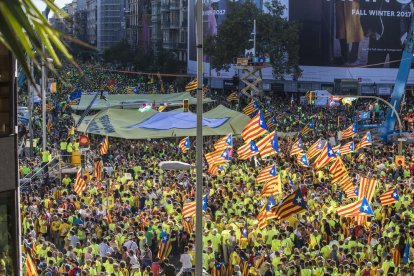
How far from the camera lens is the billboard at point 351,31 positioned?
74750 mm

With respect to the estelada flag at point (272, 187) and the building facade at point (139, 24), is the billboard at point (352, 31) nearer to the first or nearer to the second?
the building facade at point (139, 24)

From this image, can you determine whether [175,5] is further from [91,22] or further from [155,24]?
[91,22]

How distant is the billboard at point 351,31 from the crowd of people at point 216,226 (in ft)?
147

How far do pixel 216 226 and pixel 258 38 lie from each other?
49651 mm

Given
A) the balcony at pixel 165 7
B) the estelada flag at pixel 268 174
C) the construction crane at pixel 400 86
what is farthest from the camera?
the balcony at pixel 165 7

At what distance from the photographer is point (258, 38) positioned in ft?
221

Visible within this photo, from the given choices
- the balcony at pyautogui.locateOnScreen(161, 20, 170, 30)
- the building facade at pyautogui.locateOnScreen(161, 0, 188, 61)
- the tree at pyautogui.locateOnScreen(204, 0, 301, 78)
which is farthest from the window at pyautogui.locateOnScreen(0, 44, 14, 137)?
the balcony at pyautogui.locateOnScreen(161, 20, 170, 30)

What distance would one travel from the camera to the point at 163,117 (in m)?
39.8

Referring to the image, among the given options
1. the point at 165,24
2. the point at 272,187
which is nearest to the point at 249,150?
the point at 272,187

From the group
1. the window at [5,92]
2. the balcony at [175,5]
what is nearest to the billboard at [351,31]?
the balcony at [175,5]

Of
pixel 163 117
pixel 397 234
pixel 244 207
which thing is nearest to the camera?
pixel 397 234

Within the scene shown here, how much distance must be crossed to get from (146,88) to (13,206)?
77.4 m

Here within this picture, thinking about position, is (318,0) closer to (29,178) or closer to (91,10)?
(29,178)

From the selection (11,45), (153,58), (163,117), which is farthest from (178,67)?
(11,45)
